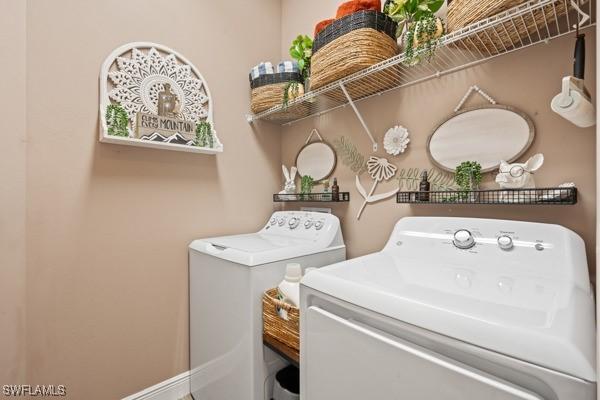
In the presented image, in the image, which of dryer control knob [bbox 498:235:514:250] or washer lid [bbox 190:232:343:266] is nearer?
dryer control knob [bbox 498:235:514:250]

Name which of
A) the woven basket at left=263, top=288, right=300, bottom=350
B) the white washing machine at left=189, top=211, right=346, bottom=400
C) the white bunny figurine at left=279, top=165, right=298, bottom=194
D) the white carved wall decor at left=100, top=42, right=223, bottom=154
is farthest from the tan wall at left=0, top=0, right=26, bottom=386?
the white bunny figurine at left=279, top=165, right=298, bottom=194

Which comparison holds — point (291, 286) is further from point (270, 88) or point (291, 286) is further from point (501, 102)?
point (270, 88)

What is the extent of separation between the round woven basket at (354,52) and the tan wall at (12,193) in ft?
4.23

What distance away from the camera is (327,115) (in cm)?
174

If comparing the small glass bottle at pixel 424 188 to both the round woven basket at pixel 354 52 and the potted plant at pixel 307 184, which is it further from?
the potted plant at pixel 307 184

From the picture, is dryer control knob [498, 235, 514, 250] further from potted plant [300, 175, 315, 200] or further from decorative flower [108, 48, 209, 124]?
decorative flower [108, 48, 209, 124]

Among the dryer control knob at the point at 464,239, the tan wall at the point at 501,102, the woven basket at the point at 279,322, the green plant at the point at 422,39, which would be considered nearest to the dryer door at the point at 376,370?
the woven basket at the point at 279,322

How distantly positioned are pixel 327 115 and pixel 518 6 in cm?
103

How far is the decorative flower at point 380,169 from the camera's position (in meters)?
1.40

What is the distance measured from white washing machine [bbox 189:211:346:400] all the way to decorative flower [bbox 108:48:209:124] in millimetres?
770

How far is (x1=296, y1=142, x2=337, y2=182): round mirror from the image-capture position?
5.58 ft

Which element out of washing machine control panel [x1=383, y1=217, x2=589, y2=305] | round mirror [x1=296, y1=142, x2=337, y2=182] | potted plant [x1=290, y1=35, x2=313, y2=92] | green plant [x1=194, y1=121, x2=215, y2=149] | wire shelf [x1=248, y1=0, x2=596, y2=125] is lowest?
washing machine control panel [x1=383, y1=217, x2=589, y2=305]

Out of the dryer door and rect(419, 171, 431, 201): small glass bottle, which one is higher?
rect(419, 171, 431, 201): small glass bottle

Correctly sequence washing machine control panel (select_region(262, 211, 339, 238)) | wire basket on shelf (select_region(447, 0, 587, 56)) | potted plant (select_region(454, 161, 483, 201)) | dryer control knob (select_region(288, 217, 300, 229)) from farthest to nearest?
dryer control knob (select_region(288, 217, 300, 229))
washing machine control panel (select_region(262, 211, 339, 238))
potted plant (select_region(454, 161, 483, 201))
wire basket on shelf (select_region(447, 0, 587, 56))
